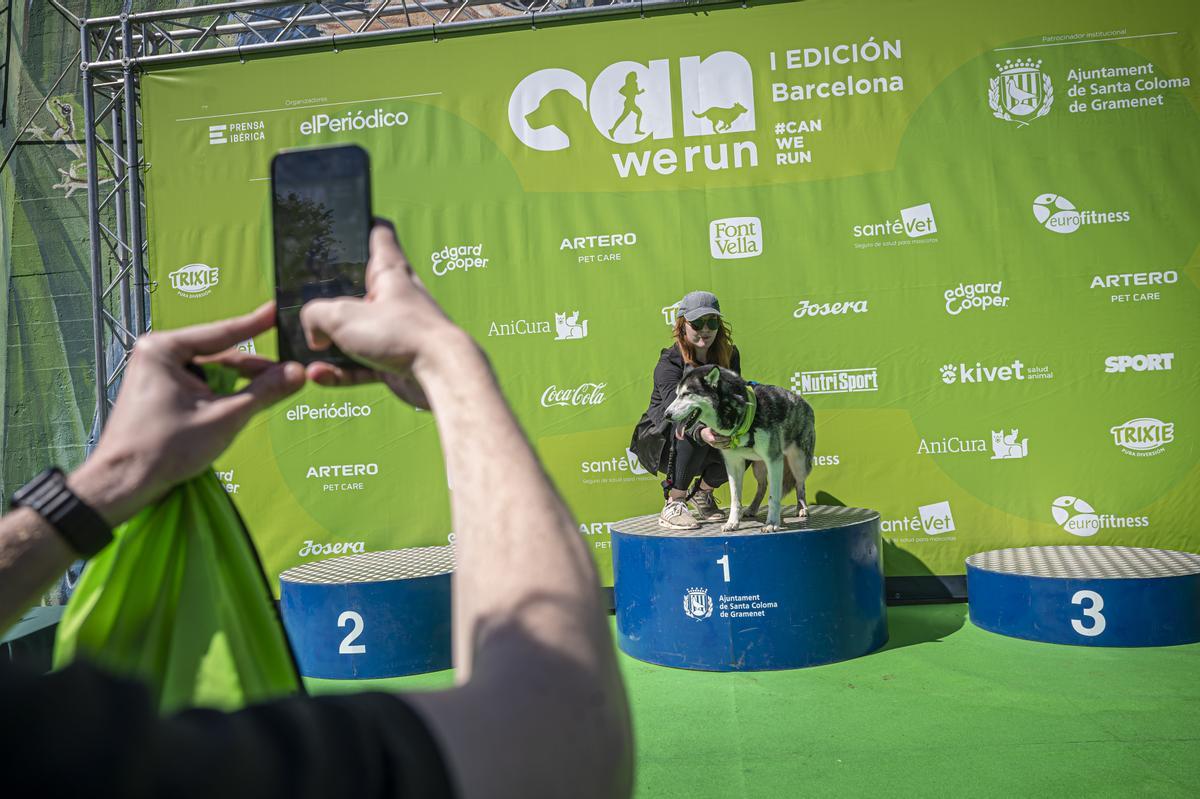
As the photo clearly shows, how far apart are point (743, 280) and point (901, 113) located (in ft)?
4.70

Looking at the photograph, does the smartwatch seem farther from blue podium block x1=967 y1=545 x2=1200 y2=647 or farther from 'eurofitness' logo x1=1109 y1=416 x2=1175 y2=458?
'eurofitness' logo x1=1109 y1=416 x2=1175 y2=458

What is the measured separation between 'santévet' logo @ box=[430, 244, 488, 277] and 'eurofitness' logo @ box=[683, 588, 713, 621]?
265 cm

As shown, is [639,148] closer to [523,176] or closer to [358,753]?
[523,176]

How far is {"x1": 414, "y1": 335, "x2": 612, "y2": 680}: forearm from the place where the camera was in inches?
17.1

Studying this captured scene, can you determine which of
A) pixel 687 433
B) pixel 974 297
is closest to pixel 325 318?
pixel 687 433

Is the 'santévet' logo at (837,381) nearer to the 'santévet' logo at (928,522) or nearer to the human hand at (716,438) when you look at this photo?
the 'santévet' logo at (928,522)

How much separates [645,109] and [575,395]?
1905 millimetres

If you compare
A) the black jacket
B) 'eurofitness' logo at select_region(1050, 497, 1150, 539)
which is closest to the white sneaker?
the black jacket

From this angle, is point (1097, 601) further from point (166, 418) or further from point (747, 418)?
point (166, 418)

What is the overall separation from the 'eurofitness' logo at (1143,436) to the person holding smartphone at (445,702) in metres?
5.31

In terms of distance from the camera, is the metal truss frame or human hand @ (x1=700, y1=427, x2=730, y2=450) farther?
the metal truss frame

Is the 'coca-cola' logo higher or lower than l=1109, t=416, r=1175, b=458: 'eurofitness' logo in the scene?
higher

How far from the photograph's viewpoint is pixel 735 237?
511cm

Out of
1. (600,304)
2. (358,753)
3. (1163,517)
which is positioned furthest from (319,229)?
(1163,517)
